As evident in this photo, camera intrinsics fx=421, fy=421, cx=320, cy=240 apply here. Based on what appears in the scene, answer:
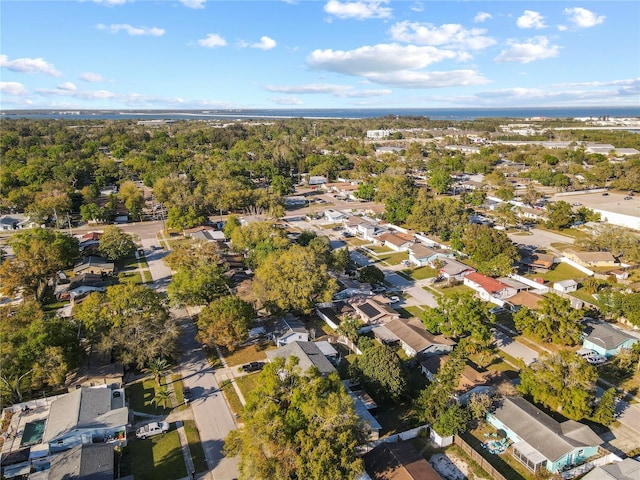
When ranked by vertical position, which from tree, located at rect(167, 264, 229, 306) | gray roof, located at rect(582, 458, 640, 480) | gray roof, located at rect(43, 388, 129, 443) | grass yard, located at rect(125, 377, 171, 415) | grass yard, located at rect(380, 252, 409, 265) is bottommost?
grass yard, located at rect(125, 377, 171, 415)

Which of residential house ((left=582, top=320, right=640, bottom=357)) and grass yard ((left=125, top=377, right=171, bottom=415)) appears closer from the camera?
grass yard ((left=125, top=377, right=171, bottom=415))

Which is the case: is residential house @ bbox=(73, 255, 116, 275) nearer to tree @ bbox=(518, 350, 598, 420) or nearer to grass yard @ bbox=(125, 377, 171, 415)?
grass yard @ bbox=(125, 377, 171, 415)

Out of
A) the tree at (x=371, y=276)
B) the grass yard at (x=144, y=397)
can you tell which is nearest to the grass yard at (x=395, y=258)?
the tree at (x=371, y=276)

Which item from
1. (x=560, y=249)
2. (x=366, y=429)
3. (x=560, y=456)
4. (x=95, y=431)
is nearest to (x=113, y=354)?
(x=95, y=431)

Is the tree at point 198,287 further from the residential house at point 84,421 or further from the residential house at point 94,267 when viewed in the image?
the residential house at point 94,267

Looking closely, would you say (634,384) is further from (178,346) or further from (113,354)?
(113,354)

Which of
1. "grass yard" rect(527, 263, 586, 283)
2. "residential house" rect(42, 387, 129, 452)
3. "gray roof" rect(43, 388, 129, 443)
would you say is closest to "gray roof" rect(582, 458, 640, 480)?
"residential house" rect(42, 387, 129, 452)
